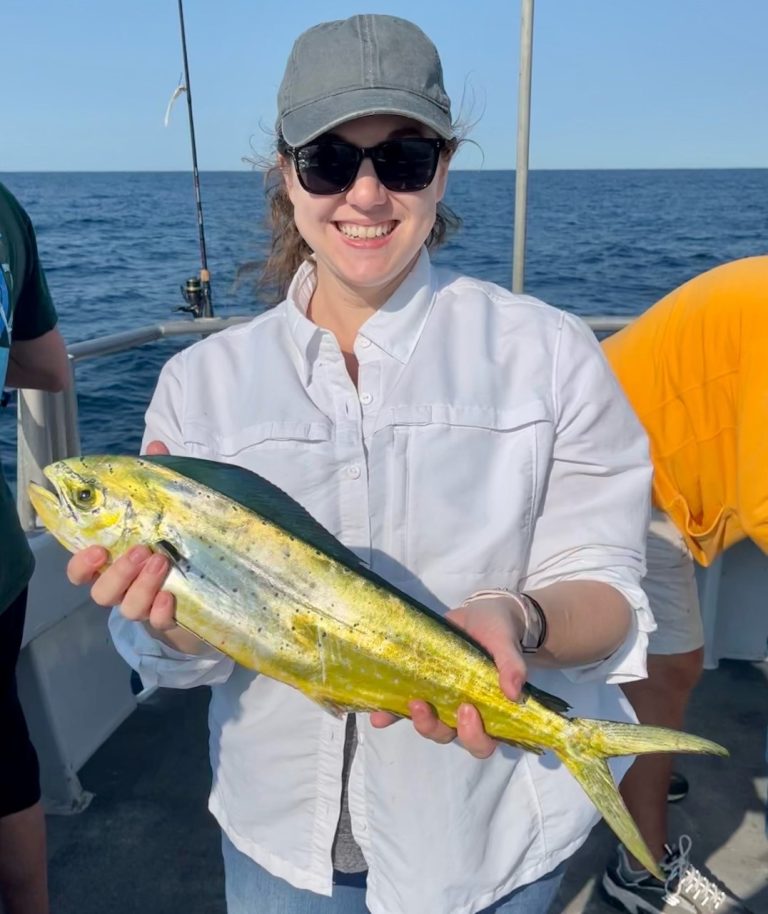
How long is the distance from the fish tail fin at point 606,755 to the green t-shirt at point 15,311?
1566mm

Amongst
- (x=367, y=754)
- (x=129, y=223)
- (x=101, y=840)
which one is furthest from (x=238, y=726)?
(x=129, y=223)

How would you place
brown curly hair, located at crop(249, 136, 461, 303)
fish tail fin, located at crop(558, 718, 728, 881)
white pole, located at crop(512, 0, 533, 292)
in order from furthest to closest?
white pole, located at crop(512, 0, 533, 292) < brown curly hair, located at crop(249, 136, 461, 303) < fish tail fin, located at crop(558, 718, 728, 881)

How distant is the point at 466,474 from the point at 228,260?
25.9m

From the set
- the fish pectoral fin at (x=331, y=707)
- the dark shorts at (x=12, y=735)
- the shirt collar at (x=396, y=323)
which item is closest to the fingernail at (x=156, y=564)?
the fish pectoral fin at (x=331, y=707)

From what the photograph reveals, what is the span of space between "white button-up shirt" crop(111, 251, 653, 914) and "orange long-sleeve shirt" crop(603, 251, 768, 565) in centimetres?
82

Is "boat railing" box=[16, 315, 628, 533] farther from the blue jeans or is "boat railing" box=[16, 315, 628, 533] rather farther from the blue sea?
the blue jeans

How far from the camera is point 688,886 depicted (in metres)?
2.95

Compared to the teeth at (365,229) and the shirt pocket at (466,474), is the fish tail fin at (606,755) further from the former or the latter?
the teeth at (365,229)

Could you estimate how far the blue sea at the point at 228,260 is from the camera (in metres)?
12.4

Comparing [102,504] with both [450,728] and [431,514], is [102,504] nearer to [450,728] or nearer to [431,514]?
[431,514]

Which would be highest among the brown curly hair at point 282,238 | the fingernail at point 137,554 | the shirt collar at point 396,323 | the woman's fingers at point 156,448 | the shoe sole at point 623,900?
the brown curly hair at point 282,238

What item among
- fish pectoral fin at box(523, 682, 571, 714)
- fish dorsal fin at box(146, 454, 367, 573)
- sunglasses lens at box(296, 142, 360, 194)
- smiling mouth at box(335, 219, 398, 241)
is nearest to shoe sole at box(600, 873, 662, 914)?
fish pectoral fin at box(523, 682, 571, 714)

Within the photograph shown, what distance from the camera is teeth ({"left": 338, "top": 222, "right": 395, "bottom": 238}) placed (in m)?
1.80

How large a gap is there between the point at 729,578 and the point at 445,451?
3075 millimetres
